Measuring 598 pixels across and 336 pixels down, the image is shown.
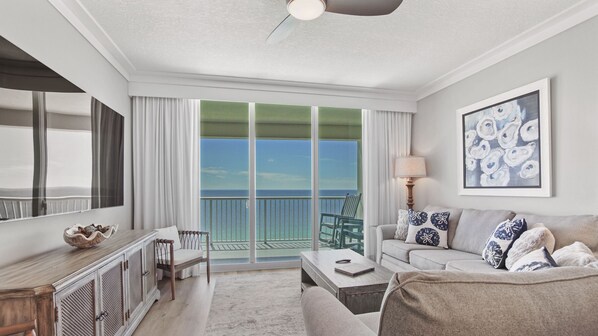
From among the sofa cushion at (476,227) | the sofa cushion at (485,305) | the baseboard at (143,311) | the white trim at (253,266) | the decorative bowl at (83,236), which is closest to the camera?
the sofa cushion at (485,305)

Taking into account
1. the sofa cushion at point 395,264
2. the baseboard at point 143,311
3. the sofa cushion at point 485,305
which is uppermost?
the sofa cushion at point 485,305

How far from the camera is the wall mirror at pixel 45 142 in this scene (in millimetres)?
1582

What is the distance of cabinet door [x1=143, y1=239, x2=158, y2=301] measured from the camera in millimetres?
2806

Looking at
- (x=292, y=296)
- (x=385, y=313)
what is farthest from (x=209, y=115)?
(x=385, y=313)

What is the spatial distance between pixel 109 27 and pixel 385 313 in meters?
3.18

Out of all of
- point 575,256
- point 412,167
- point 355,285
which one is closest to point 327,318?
point 355,285

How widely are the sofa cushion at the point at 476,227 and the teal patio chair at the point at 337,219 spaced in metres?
1.61

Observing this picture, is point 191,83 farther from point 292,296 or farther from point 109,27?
point 292,296

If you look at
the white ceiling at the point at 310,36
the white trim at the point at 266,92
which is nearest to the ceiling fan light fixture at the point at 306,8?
the white ceiling at the point at 310,36

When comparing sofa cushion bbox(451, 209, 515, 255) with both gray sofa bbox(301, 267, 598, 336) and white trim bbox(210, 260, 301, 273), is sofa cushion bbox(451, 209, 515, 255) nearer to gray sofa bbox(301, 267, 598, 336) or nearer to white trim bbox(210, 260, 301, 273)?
white trim bbox(210, 260, 301, 273)

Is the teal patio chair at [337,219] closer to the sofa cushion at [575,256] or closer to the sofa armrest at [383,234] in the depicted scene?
the sofa armrest at [383,234]

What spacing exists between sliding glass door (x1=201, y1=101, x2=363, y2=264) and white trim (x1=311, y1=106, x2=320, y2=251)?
0.01 metres

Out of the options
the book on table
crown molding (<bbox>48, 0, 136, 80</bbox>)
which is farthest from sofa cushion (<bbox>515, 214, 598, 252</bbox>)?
crown molding (<bbox>48, 0, 136, 80</bbox>)

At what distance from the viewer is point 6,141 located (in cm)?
157
